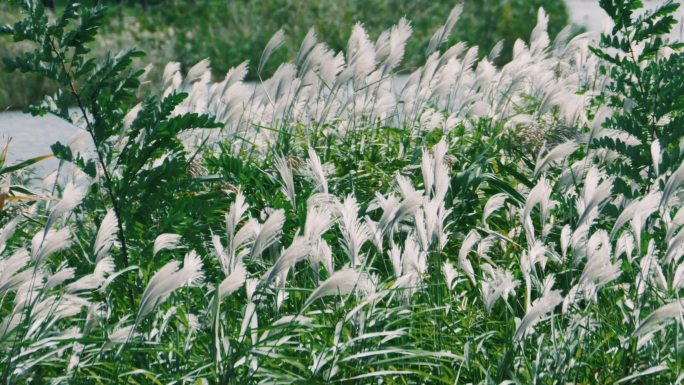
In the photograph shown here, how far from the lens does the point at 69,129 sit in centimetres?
805

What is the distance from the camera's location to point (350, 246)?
93.0 inches

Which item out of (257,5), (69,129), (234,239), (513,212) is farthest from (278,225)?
(257,5)

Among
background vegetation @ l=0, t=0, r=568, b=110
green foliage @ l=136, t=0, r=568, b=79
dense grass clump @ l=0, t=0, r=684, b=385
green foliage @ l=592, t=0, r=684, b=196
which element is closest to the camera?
dense grass clump @ l=0, t=0, r=684, b=385

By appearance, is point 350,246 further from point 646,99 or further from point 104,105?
point 646,99

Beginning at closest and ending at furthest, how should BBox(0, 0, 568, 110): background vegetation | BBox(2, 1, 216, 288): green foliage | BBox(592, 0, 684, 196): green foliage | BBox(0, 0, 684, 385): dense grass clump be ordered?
1. BBox(0, 0, 684, 385): dense grass clump
2. BBox(2, 1, 216, 288): green foliage
3. BBox(592, 0, 684, 196): green foliage
4. BBox(0, 0, 568, 110): background vegetation

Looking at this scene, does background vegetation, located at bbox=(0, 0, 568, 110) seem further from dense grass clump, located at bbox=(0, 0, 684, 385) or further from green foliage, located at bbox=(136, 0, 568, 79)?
dense grass clump, located at bbox=(0, 0, 684, 385)

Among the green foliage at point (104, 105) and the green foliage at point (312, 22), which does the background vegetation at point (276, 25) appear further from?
the green foliage at point (104, 105)

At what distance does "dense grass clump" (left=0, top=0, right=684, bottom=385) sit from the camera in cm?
229

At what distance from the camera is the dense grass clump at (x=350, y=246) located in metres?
2.29

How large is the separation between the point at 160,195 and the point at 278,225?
41.8 inches

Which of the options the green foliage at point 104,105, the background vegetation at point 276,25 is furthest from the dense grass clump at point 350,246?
the background vegetation at point 276,25

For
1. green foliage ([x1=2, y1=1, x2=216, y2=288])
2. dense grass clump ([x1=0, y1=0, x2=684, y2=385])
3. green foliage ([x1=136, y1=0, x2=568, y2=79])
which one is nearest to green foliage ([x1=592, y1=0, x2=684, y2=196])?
dense grass clump ([x1=0, y1=0, x2=684, y2=385])

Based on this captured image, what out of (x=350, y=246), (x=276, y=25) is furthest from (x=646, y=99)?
(x=276, y=25)

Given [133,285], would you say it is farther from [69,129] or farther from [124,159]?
→ [69,129]
